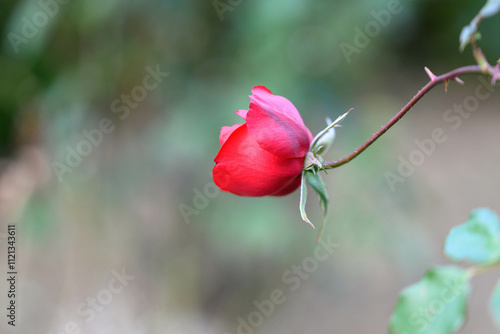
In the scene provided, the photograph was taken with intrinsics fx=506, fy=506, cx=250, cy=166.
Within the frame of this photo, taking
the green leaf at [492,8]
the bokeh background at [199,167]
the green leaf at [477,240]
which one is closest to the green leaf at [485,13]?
the green leaf at [492,8]

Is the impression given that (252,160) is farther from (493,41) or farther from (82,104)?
(493,41)

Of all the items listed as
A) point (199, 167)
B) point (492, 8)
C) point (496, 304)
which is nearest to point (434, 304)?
point (496, 304)

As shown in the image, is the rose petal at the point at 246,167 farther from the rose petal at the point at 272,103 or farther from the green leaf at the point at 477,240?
the green leaf at the point at 477,240

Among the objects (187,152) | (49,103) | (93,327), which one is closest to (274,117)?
(187,152)

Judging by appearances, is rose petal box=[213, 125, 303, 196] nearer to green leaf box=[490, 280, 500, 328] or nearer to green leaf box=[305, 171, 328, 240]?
green leaf box=[305, 171, 328, 240]

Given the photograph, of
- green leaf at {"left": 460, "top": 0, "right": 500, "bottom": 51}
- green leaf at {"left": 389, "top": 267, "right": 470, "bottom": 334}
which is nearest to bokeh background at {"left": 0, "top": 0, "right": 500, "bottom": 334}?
green leaf at {"left": 460, "top": 0, "right": 500, "bottom": 51}

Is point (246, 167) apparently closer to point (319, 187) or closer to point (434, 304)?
point (319, 187)
